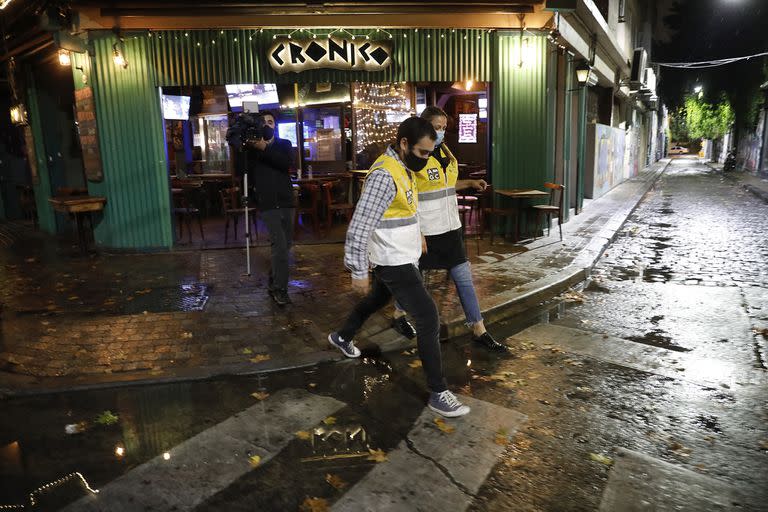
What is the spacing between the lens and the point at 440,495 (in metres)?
3.33

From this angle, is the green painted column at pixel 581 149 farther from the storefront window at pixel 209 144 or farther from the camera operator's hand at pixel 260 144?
the camera operator's hand at pixel 260 144

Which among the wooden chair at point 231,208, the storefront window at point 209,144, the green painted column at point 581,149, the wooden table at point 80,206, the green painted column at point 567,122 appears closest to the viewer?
the wooden table at point 80,206

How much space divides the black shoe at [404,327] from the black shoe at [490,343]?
2.32 feet

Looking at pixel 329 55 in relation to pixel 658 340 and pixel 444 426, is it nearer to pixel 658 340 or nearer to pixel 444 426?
pixel 658 340

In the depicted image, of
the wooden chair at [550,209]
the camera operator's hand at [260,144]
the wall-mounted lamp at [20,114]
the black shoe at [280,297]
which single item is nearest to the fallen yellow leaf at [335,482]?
the black shoe at [280,297]

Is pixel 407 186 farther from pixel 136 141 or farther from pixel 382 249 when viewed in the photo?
pixel 136 141

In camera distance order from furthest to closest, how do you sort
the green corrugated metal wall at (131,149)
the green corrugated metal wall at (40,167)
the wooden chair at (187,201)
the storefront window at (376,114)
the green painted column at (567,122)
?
the storefront window at (376,114) < the green painted column at (567,122) < the green corrugated metal wall at (40,167) < the wooden chair at (187,201) < the green corrugated metal wall at (131,149)

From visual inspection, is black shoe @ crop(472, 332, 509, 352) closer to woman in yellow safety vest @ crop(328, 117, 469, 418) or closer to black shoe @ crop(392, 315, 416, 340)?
black shoe @ crop(392, 315, 416, 340)

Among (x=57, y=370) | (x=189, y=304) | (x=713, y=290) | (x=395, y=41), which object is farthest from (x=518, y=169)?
(x=57, y=370)

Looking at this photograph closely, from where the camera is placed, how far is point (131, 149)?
1010 cm

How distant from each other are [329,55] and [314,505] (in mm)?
8787

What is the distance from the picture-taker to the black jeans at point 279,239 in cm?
686

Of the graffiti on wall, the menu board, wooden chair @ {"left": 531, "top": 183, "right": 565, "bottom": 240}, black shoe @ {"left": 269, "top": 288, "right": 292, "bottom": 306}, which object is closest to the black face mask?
black shoe @ {"left": 269, "top": 288, "right": 292, "bottom": 306}

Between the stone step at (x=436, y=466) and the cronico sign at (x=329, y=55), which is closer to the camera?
the stone step at (x=436, y=466)
